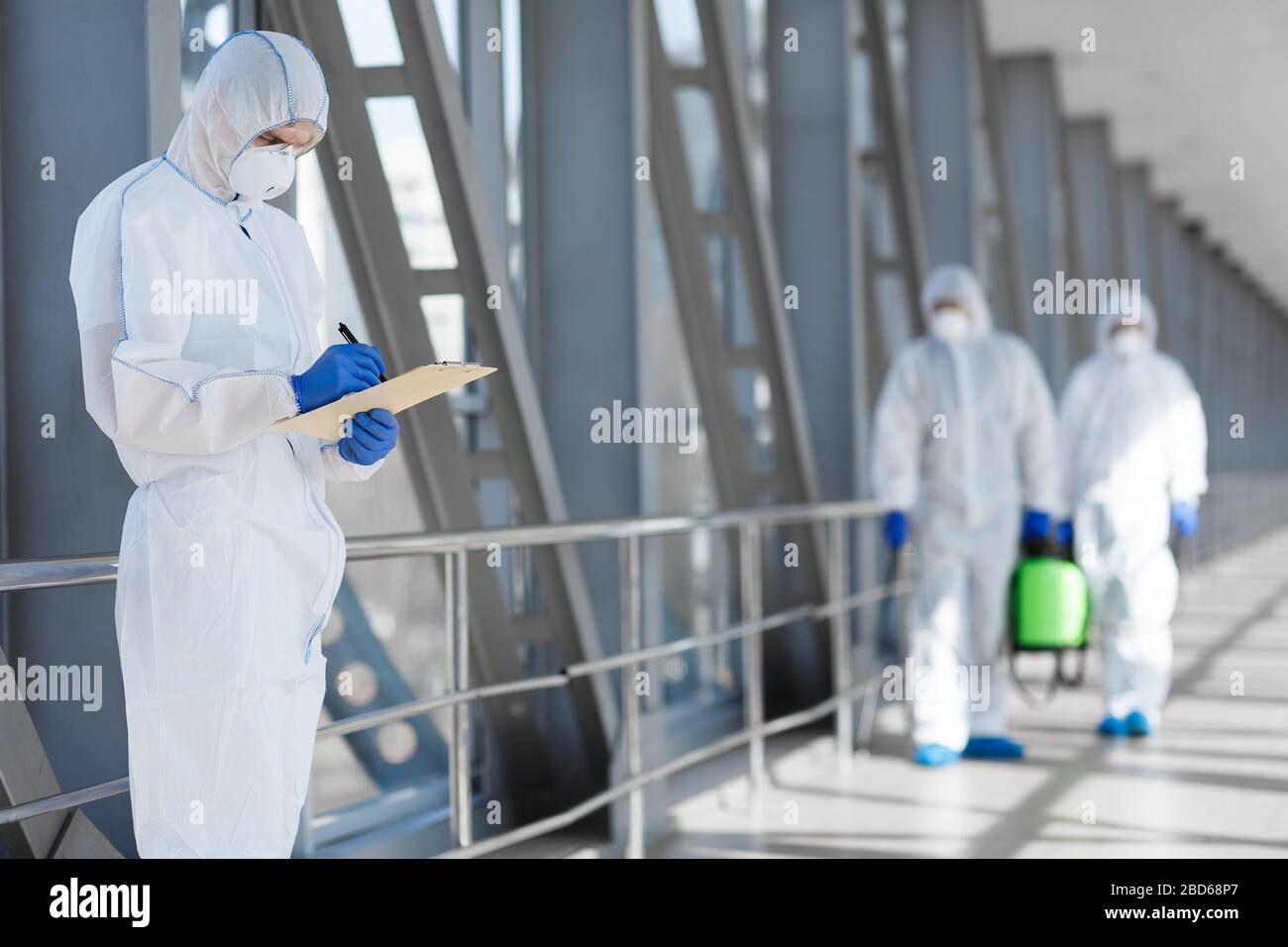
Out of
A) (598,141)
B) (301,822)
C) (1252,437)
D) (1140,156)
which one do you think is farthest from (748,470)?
(1252,437)

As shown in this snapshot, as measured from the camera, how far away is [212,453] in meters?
1.65

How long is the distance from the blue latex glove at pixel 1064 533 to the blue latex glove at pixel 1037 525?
18 centimetres

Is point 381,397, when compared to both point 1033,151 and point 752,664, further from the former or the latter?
point 1033,151

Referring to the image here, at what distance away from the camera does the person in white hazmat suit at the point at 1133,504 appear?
5.14 meters

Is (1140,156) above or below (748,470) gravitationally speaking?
above

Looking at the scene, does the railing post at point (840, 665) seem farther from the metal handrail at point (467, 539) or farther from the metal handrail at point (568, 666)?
the metal handrail at point (467, 539)

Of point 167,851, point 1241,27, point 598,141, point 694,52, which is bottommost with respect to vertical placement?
point 167,851

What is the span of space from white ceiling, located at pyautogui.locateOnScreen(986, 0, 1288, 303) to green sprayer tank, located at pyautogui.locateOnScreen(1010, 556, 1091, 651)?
4.44 meters

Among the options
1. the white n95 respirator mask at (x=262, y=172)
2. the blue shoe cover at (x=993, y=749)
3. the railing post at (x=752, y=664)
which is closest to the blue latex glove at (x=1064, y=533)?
the blue shoe cover at (x=993, y=749)

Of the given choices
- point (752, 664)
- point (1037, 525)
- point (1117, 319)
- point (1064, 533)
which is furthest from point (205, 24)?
point (1117, 319)

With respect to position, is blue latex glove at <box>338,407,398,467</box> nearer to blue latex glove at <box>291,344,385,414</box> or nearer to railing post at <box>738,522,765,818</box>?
blue latex glove at <box>291,344,385,414</box>

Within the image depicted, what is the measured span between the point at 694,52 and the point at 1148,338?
200 centimetres

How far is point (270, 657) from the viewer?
5.58 ft

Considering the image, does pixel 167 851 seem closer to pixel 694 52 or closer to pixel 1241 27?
pixel 694 52
